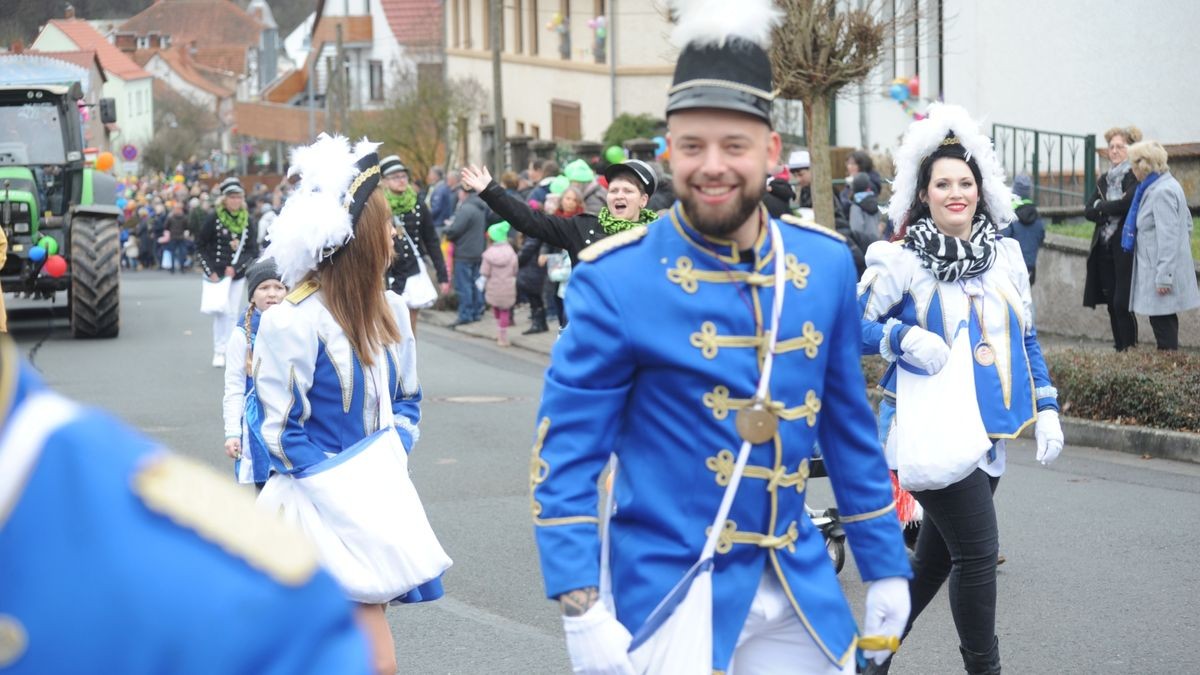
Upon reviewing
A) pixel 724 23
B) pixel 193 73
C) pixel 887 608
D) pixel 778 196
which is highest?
pixel 193 73

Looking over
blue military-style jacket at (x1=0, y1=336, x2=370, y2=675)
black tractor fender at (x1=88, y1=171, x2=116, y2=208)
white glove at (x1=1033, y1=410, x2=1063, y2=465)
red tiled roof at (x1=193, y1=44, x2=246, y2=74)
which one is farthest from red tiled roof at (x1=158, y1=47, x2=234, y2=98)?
blue military-style jacket at (x1=0, y1=336, x2=370, y2=675)

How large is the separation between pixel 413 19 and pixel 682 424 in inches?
2454

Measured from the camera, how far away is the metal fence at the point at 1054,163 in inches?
762

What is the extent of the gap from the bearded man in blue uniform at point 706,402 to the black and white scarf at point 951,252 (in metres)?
1.97

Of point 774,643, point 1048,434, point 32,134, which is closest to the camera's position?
point 774,643

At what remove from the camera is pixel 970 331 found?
5230 millimetres

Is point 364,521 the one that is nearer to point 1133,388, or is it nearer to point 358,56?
point 1133,388

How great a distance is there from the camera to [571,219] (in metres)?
8.41

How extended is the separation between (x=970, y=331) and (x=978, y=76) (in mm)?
18019

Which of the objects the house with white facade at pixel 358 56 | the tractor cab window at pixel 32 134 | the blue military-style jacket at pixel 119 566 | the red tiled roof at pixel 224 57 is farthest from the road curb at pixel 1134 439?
the red tiled roof at pixel 224 57

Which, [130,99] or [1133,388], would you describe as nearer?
[1133,388]

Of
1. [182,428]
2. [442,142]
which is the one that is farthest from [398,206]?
[442,142]

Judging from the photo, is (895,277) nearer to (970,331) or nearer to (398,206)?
(970,331)

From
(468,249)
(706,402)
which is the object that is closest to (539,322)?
(468,249)
